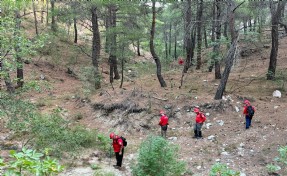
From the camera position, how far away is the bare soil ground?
30.1 ft

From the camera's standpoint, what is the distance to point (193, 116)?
1238 centimetres

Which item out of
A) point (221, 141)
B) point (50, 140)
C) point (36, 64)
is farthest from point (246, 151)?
point (36, 64)

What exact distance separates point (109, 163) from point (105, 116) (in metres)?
4.36

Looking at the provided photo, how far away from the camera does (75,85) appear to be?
2011 cm

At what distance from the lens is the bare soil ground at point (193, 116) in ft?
30.1

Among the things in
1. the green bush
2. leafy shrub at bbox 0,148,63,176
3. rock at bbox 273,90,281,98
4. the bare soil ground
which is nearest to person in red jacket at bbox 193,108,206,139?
the bare soil ground

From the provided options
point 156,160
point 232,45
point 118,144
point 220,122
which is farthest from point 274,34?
point 156,160

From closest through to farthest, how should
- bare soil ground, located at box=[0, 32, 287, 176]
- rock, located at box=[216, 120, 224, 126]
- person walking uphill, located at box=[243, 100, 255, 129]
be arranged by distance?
1. bare soil ground, located at box=[0, 32, 287, 176]
2. person walking uphill, located at box=[243, 100, 255, 129]
3. rock, located at box=[216, 120, 224, 126]

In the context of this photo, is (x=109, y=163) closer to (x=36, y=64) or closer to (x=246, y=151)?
(x=246, y=151)

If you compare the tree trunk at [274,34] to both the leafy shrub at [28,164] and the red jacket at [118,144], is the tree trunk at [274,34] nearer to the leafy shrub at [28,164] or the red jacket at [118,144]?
the red jacket at [118,144]

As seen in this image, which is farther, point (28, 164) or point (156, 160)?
point (156, 160)

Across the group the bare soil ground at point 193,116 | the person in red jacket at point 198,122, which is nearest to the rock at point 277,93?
the bare soil ground at point 193,116

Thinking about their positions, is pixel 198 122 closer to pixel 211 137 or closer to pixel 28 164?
pixel 211 137

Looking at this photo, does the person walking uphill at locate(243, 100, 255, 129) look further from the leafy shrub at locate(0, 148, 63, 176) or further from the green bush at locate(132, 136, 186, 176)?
the leafy shrub at locate(0, 148, 63, 176)
